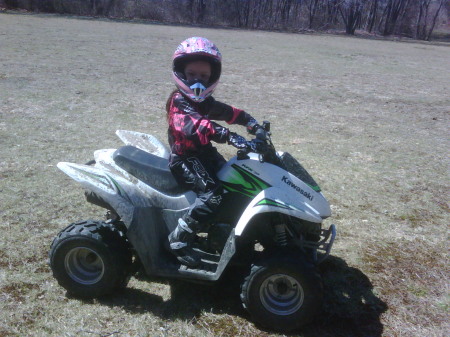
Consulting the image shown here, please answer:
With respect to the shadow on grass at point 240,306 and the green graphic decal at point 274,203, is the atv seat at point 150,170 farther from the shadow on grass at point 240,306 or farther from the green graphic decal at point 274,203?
the shadow on grass at point 240,306

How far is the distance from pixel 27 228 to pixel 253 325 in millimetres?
2425

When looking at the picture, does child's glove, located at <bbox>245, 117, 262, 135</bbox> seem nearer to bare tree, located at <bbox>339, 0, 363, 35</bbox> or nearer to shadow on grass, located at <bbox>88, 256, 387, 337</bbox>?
shadow on grass, located at <bbox>88, 256, 387, 337</bbox>

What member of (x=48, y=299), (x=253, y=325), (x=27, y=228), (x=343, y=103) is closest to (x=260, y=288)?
(x=253, y=325)

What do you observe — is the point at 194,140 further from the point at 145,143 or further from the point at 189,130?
the point at 145,143

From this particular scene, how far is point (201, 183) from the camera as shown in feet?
11.1

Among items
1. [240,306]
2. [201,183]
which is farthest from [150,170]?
[240,306]

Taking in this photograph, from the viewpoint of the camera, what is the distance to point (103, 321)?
11.0 feet

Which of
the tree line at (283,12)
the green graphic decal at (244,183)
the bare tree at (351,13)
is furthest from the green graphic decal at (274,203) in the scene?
the bare tree at (351,13)

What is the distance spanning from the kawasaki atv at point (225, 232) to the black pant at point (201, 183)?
0.28 ft

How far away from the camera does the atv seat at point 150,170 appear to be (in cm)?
352

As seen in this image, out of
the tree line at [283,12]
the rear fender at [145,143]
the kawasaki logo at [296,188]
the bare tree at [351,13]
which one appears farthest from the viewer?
the bare tree at [351,13]

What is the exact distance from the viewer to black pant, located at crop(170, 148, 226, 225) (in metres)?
3.34

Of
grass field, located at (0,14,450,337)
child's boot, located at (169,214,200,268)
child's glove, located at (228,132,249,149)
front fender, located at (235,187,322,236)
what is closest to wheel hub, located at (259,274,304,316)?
grass field, located at (0,14,450,337)

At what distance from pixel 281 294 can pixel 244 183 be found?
0.84 meters
